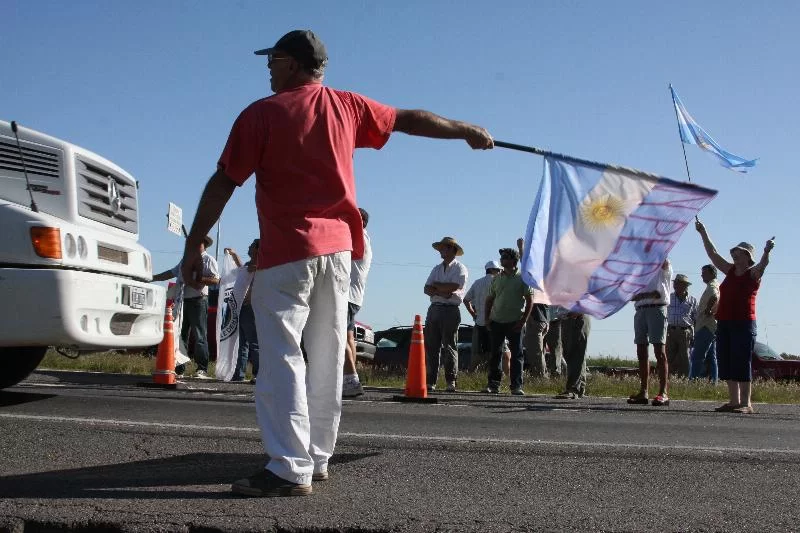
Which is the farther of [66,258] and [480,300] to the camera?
[480,300]

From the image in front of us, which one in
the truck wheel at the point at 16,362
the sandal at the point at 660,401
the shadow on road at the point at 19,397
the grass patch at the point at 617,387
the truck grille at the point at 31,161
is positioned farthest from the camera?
the grass patch at the point at 617,387

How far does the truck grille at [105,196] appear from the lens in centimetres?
766

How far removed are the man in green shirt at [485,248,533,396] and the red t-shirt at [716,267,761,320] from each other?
2746 mm

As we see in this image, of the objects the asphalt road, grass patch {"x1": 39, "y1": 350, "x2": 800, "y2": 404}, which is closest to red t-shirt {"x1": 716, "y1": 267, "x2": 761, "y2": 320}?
grass patch {"x1": 39, "y1": 350, "x2": 800, "y2": 404}

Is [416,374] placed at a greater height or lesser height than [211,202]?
lesser

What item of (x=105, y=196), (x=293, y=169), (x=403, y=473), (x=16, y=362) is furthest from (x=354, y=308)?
(x=293, y=169)

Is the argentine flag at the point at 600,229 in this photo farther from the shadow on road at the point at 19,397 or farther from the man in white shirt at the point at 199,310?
the man in white shirt at the point at 199,310

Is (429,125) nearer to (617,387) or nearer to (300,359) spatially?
(300,359)

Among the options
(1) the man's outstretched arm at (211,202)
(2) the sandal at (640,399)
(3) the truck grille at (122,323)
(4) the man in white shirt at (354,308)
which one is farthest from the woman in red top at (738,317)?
(1) the man's outstretched arm at (211,202)

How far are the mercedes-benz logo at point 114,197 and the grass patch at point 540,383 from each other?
4.63 metres

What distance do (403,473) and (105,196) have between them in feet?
13.6

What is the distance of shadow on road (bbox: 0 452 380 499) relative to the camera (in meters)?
4.23

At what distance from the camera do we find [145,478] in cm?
465

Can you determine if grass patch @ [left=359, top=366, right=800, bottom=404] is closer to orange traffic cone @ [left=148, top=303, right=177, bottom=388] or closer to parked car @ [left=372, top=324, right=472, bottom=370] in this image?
orange traffic cone @ [left=148, top=303, right=177, bottom=388]
